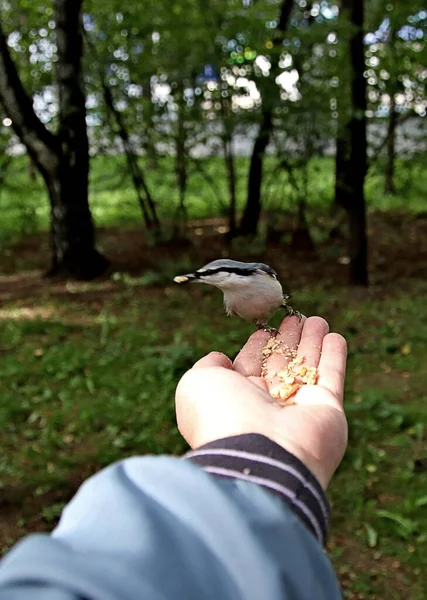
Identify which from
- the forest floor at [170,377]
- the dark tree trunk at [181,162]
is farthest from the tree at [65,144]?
the dark tree trunk at [181,162]

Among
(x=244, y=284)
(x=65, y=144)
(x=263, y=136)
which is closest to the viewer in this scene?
(x=244, y=284)

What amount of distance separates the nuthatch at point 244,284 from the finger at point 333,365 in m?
0.26

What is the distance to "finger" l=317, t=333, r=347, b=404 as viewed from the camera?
5.35 ft

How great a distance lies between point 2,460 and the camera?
3.75m

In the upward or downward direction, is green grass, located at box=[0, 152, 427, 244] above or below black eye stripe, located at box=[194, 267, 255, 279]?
below

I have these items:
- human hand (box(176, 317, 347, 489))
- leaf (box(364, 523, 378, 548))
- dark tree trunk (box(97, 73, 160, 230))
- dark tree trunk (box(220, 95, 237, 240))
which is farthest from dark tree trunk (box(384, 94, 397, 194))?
human hand (box(176, 317, 347, 489))

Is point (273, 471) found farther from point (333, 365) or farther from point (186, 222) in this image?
point (186, 222)

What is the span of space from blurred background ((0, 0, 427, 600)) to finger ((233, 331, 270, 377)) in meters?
1.54

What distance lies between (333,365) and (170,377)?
2.86 m

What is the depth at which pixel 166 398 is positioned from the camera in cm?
430

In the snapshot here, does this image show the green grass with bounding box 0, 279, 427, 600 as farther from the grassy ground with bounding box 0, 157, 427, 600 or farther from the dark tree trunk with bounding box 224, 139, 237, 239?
the dark tree trunk with bounding box 224, 139, 237, 239

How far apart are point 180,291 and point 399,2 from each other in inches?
140

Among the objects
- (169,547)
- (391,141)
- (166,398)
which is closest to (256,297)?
(169,547)

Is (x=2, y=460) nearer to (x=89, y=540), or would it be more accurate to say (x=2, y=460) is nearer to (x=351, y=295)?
(x=89, y=540)
